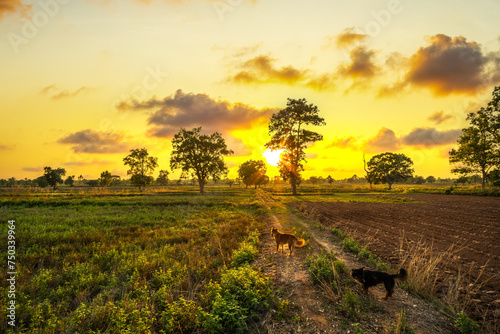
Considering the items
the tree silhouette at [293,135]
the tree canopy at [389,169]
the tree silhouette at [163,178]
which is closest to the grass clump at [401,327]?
the tree silhouette at [293,135]

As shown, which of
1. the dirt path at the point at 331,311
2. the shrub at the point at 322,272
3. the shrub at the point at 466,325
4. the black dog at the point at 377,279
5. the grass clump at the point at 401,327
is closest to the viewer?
the grass clump at the point at 401,327

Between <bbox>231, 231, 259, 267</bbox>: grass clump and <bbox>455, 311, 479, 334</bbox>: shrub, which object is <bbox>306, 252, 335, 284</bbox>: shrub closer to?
<bbox>231, 231, 259, 267</bbox>: grass clump

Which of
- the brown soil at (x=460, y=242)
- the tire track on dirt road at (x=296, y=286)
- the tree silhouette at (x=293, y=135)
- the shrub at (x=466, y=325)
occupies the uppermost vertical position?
the tree silhouette at (x=293, y=135)

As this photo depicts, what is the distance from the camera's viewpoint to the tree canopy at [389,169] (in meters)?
91.9

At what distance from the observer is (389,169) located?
92188 millimetres

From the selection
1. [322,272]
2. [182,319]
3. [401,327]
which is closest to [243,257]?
[322,272]

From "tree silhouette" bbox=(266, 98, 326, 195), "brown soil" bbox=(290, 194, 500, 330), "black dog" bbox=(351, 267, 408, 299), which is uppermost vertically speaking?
"tree silhouette" bbox=(266, 98, 326, 195)

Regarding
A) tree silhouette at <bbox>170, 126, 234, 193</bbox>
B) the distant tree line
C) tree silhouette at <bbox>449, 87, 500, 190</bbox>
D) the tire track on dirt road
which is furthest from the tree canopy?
the tire track on dirt road

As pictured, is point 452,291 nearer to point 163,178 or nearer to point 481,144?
point 481,144

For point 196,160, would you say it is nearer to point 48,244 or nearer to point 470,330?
point 48,244

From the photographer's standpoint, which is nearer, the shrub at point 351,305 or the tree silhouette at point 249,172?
Answer: the shrub at point 351,305

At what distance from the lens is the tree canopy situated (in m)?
91.9

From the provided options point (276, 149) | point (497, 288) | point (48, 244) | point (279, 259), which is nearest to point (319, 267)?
point (279, 259)

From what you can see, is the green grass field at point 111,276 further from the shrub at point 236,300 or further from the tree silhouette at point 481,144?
the tree silhouette at point 481,144
